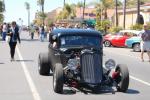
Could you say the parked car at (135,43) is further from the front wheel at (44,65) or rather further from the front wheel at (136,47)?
the front wheel at (44,65)

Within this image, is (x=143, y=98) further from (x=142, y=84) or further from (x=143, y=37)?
(x=143, y=37)

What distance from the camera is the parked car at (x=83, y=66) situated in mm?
13094

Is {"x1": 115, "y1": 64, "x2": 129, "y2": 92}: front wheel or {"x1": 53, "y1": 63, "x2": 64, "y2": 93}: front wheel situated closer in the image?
{"x1": 53, "y1": 63, "x2": 64, "y2": 93}: front wheel

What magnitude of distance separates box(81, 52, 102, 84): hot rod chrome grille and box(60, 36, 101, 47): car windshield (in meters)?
1.74

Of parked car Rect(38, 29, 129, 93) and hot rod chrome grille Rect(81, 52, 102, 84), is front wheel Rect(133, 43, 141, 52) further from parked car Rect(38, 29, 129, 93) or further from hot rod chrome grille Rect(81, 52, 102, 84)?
hot rod chrome grille Rect(81, 52, 102, 84)

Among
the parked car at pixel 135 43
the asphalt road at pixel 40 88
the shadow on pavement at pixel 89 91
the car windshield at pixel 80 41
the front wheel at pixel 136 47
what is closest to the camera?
the asphalt road at pixel 40 88

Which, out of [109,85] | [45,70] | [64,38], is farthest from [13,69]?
[109,85]

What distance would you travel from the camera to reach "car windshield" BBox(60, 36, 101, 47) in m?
15.0

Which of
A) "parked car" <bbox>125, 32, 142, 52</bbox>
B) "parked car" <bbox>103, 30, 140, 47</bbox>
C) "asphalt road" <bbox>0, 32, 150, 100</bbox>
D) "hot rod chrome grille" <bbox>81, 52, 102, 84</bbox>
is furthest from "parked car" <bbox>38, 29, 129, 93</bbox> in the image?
"parked car" <bbox>103, 30, 140, 47</bbox>

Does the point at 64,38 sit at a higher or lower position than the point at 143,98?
higher

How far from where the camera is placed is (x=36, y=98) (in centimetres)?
1228

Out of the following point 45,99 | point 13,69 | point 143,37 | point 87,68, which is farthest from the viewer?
point 143,37

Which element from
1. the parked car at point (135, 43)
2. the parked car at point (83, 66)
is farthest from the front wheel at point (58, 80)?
the parked car at point (135, 43)

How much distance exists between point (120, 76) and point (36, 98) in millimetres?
2577
